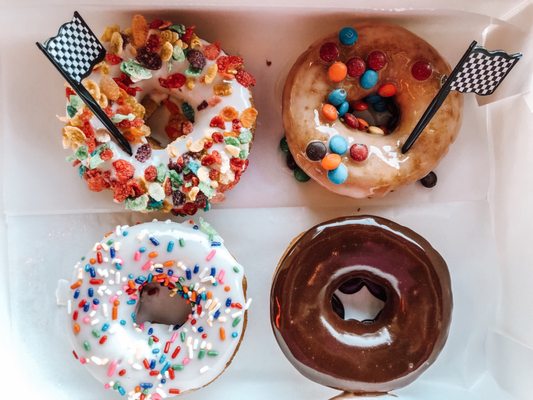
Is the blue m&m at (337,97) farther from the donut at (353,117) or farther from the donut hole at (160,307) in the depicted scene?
the donut hole at (160,307)

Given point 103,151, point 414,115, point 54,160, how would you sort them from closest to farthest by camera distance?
point 103,151, point 414,115, point 54,160

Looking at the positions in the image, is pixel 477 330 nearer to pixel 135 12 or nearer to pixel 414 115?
pixel 414 115

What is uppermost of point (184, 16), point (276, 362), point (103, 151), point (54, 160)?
point (184, 16)

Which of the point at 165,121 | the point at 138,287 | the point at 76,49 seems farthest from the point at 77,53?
the point at 138,287

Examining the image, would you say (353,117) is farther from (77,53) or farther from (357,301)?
(77,53)

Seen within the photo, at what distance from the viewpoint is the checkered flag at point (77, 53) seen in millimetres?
1810

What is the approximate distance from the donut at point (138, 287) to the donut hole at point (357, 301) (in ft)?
1.33

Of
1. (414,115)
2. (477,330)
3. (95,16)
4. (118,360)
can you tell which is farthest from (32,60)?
(477,330)

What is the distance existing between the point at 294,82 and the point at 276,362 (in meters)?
1.03

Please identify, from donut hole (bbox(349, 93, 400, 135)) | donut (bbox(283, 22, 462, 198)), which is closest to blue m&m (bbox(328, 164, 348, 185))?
donut (bbox(283, 22, 462, 198))

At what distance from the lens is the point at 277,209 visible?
2.45m

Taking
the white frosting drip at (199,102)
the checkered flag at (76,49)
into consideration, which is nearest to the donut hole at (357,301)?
the white frosting drip at (199,102)

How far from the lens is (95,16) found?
2207 millimetres

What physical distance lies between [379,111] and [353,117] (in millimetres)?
175
